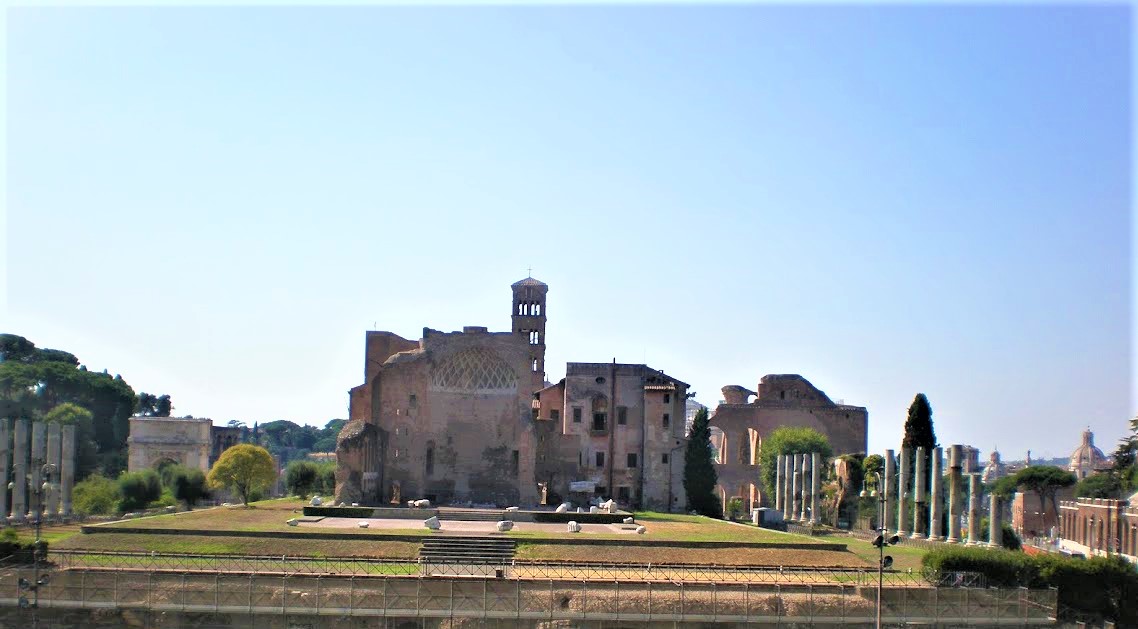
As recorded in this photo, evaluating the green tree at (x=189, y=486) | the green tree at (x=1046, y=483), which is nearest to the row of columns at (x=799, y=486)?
the green tree at (x=189, y=486)

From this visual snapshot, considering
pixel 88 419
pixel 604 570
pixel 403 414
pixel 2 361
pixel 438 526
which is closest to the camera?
pixel 604 570

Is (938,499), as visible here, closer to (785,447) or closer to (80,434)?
(785,447)

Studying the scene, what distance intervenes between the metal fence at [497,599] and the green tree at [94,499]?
27513mm

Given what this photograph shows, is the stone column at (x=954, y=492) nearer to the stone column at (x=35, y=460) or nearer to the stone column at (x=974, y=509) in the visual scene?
the stone column at (x=974, y=509)

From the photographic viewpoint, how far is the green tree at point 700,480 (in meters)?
77.6

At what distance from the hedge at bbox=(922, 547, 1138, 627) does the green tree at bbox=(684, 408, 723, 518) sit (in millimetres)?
33171

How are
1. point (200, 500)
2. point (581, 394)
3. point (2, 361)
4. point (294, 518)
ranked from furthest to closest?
point (2, 361) < point (200, 500) < point (581, 394) < point (294, 518)

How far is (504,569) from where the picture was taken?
143 feet

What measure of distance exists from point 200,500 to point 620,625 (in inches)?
1981

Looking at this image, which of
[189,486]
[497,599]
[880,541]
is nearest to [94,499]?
[189,486]

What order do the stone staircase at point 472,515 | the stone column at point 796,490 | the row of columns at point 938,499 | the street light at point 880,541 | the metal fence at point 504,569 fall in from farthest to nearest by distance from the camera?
1. the stone column at point 796,490
2. the stone staircase at point 472,515
3. the row of columns at point 938,499
4. the metal fence at point 504,569
5. the street light at point 880,541

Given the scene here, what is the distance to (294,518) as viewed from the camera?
56.8 m

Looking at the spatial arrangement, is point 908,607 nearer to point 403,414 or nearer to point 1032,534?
point 403,414

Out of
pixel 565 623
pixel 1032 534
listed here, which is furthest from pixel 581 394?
pixel 1032 534
